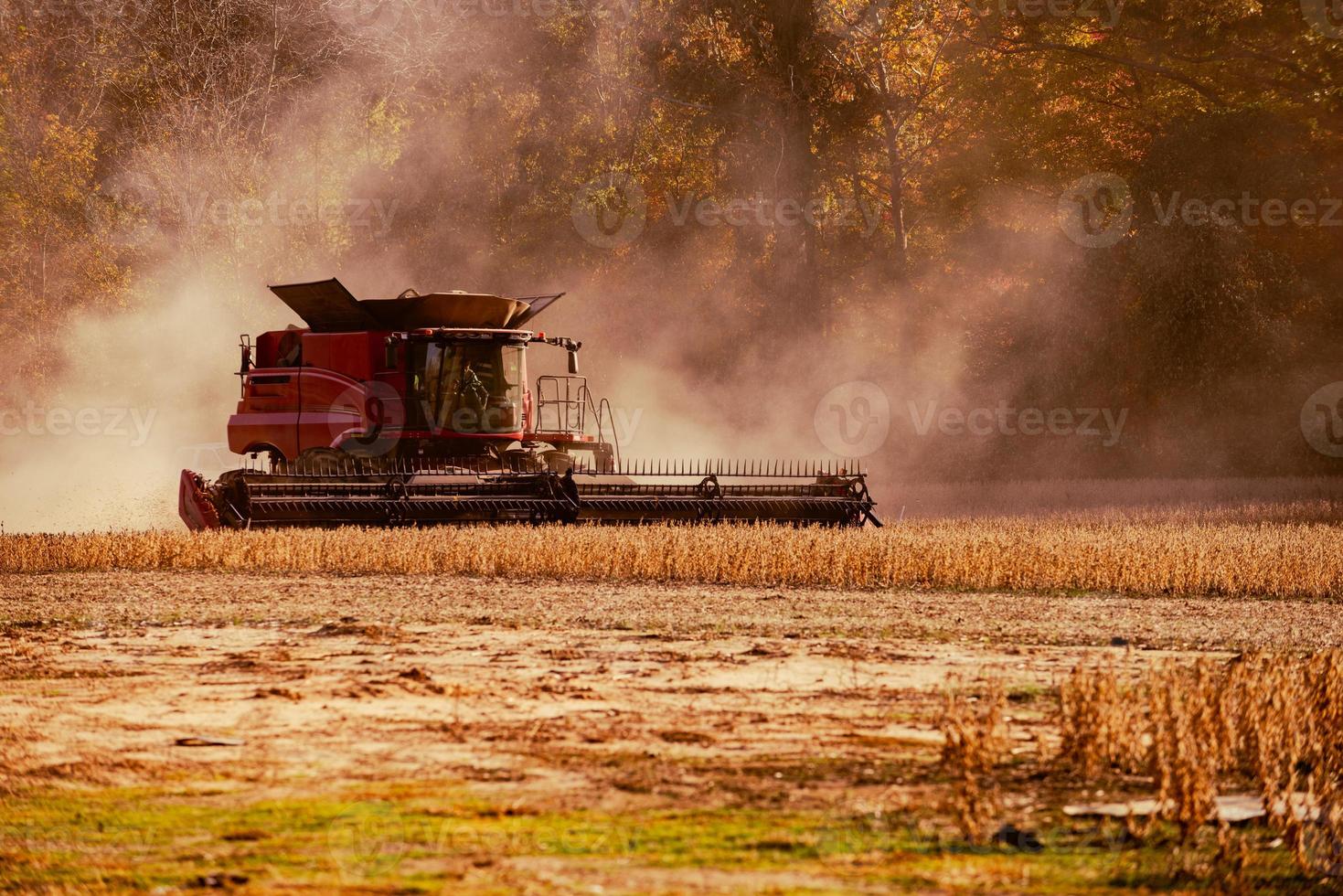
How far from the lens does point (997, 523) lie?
20250 millimetres

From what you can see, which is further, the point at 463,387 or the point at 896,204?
the point at 896,204

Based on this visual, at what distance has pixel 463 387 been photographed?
19.0 metres

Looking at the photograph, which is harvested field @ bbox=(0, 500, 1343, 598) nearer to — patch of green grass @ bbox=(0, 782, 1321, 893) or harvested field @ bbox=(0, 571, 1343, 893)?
harvested field @ bbox=(0, 571, 1343, 893)

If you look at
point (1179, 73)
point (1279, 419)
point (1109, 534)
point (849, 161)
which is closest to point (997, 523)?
point (1109, 534)

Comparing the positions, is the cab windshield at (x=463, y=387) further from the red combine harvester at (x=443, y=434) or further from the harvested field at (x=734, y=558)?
the harvested field at (x=734, y=558)

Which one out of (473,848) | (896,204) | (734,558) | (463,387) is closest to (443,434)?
(463,387)

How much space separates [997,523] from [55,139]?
33289mm

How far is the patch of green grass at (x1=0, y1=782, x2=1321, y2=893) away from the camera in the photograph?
483 cm

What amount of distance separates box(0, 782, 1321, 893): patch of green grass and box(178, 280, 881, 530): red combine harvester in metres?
11.2

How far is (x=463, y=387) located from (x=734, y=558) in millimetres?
5905

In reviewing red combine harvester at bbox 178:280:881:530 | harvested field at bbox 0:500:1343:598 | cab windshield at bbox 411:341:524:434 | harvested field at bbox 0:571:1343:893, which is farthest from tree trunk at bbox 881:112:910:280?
harvested field at bbox 0:571:1343:893

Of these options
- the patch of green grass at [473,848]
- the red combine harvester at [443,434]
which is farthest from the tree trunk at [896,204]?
the patch of green grass at [473,848]

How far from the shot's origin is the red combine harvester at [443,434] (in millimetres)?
17344

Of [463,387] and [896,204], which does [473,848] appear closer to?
[463,387]
